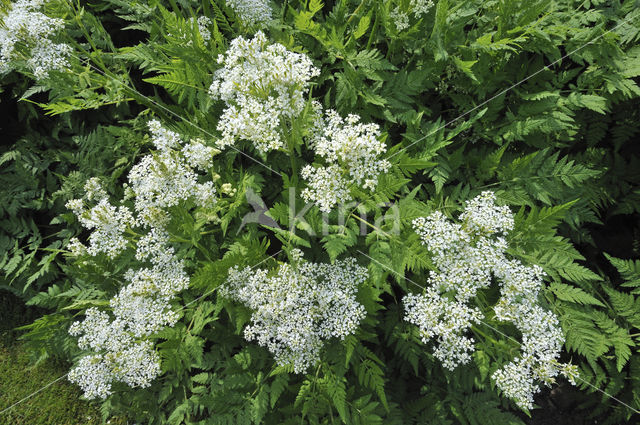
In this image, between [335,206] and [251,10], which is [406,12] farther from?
[335,206]

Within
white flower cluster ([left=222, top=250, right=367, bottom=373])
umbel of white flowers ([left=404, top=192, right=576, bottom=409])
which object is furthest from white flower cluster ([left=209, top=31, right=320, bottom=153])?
umbel of white flowers ([left=404, top=192, right=576, bottom=409])

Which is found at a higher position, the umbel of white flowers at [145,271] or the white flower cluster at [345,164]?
the white flower cluster at [345,164]

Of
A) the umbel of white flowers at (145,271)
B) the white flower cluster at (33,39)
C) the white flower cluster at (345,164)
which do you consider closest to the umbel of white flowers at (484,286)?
the white flower cluster at (345,164)

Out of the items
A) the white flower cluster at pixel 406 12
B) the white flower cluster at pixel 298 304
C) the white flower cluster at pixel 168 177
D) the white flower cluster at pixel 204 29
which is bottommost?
the white flower cluster at pixel 298 304

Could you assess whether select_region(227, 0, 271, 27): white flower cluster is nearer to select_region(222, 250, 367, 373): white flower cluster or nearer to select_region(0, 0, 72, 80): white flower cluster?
select_region(0, 0, 72, 80): white flower cluster

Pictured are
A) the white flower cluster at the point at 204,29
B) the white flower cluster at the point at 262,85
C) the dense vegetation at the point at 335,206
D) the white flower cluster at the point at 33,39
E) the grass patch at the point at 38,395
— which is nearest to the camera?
the white flower cluster at the point at 262,85

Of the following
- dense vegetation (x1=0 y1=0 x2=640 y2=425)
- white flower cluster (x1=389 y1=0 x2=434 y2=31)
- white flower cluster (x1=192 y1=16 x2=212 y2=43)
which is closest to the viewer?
dense vegetation (x1=0 y1=0 x2=640 y2=425)

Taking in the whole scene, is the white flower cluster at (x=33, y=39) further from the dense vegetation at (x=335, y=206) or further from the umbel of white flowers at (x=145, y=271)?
the umbel of white flowers at (x=145, y=271)
